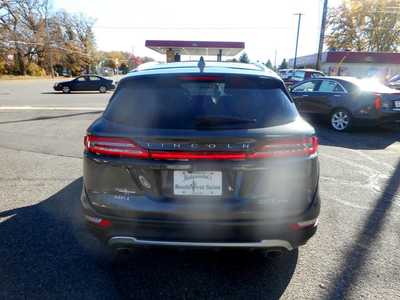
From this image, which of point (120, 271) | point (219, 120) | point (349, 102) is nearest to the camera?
point (219, 120)

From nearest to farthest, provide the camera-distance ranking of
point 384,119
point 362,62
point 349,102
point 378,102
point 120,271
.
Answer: point 120,271, point 378,102, point 384,119, point 349,102, point 362,62

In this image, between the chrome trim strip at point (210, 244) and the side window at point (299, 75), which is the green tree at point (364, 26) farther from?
the chrome trim strip at point (210, 244)

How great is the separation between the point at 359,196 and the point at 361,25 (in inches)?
2251

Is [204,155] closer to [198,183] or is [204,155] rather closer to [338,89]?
[198,183]

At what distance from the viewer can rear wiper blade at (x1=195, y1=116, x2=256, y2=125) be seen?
7.93ft

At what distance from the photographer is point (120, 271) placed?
2930 millimetres

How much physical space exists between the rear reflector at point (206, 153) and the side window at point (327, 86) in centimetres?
808

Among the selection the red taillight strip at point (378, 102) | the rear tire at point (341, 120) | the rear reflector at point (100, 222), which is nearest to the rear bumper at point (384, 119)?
the red taillight strip at point (378, 102)

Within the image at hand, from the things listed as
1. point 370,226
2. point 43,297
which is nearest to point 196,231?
point 43,297

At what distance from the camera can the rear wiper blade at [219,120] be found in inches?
95.2

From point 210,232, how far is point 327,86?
8.78 metres

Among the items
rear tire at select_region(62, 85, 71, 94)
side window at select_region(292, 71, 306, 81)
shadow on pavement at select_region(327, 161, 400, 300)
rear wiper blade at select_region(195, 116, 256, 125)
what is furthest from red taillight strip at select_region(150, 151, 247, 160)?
rear tire at select_region(62, 85, 71, 94)

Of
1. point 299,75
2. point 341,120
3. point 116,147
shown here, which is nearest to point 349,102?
point 341,120

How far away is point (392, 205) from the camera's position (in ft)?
14.3
